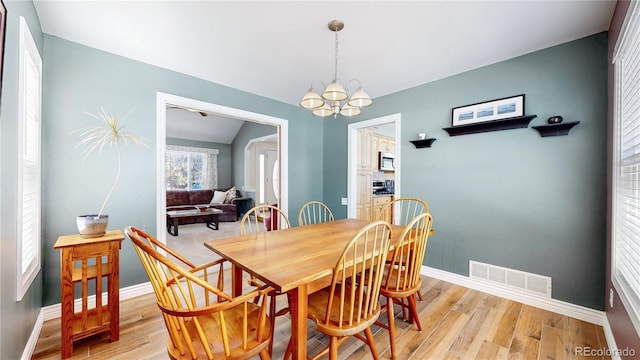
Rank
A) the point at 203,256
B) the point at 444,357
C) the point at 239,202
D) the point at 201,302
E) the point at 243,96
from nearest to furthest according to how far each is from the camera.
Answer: the point at 444,357, the point at 201,302, the point at 243,96, the point at 203,256, the point at 239,202

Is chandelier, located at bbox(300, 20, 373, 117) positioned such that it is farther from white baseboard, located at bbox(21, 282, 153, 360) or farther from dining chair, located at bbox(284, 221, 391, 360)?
white baseboard, located at bbox(21, 282, 153, 360)

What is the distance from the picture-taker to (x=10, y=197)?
1409mm

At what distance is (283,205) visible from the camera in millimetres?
3906

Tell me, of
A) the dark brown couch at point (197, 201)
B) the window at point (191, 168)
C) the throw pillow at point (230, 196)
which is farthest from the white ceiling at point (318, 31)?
the window at point (191, 168)

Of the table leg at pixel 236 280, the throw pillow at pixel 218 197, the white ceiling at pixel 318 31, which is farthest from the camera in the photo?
the throw pillow at pixel 218 197

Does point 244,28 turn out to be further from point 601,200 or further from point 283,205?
point 601,200

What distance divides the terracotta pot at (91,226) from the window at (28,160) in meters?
0.27

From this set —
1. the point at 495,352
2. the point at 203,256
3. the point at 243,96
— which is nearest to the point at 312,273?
the point at 495,352

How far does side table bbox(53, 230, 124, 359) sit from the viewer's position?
1.66 metres

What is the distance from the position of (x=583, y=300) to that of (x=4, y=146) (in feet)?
13.7

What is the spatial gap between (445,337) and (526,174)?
1.72m

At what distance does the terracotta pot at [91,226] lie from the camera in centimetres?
181

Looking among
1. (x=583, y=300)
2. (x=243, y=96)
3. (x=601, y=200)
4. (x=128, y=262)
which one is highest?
(x=243, y=96)

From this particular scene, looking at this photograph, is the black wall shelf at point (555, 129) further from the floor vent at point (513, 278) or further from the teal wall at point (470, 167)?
the floor vent at point (513, 278)
